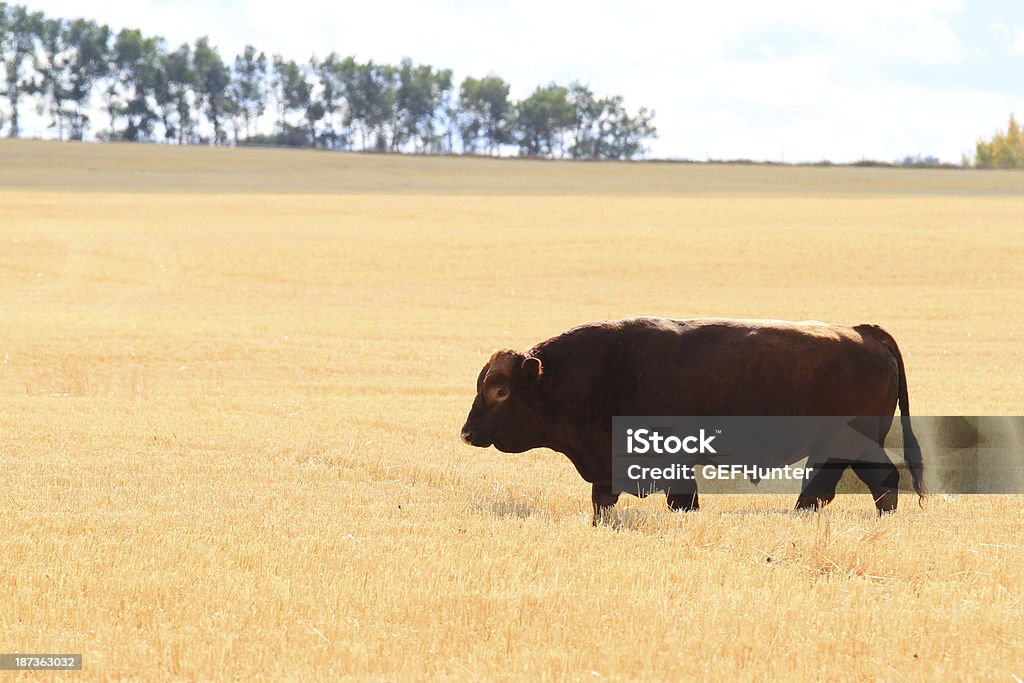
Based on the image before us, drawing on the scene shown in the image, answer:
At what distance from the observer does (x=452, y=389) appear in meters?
18.8

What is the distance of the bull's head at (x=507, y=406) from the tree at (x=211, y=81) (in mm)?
122616

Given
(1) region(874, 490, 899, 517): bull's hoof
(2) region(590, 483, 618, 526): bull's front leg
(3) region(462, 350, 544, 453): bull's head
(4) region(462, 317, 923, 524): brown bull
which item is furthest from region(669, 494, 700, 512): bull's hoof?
(1) region(874, 490, 899, 517): bull's hoof

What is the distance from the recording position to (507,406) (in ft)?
30.7

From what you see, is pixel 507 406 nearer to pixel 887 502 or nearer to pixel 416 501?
pixel 416 501

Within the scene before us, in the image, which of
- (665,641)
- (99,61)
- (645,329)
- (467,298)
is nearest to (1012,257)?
(467,298)

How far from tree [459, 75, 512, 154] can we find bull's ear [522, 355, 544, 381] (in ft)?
427

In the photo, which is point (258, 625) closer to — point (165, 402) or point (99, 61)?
point (165, 402)

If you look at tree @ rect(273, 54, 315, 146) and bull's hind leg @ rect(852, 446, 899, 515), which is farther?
tree @ rect(273, 54, 315, 146)

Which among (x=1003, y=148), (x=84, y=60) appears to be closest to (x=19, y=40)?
(x=84, y=60)

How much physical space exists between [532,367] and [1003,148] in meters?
153

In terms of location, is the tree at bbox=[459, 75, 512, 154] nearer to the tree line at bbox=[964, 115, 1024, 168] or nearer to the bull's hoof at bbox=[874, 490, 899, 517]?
the tree line at bbox=[964, 115, 1024, 168]

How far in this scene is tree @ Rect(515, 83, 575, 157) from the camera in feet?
440

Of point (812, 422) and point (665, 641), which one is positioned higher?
point (812, 422)

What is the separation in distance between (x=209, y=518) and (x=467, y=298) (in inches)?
959
